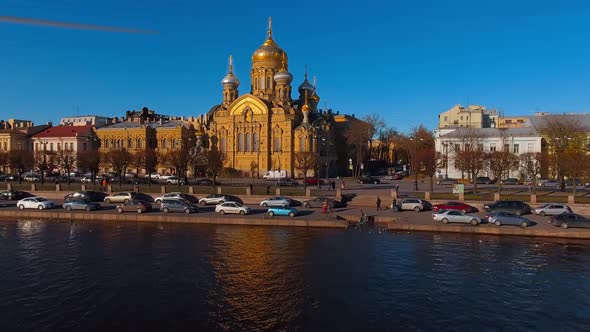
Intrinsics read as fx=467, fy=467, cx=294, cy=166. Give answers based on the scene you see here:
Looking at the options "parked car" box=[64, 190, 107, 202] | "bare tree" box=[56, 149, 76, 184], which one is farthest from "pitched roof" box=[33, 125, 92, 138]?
"parked car" box=[64, 190, 107, 202]

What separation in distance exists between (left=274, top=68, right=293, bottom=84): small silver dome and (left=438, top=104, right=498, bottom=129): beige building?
4224cm

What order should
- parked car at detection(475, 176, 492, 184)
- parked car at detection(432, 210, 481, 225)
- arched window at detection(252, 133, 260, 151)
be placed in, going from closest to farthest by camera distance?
parked car at detection(432, 210, 481, 225) → parked car at detection(475, 176, 492, 184) → arched window at detection(252, 133, 260, 151)

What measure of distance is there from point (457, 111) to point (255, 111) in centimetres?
5807

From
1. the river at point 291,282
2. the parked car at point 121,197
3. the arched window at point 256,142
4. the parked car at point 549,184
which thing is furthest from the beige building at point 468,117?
the river at point 291,282

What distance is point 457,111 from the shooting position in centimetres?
11762

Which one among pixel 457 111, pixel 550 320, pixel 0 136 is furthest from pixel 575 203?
pixel 0 136

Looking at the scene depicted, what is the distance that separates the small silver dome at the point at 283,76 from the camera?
87188mm

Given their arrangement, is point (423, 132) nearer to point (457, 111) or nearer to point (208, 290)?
point (457, 111)

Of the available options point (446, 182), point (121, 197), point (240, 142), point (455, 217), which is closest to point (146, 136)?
point (240, 142)

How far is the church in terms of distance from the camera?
82562mm

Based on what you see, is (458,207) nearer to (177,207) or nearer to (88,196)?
(177,207)

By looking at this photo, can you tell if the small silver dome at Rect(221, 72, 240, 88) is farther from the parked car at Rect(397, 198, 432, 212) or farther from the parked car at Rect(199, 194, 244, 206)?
the parked car at Rect(397, 198, 432, 212)

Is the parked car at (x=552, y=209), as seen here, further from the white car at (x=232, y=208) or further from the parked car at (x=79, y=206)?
the parked car at (x=79, y=206)

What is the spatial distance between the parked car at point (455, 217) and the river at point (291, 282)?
2.95 meters
